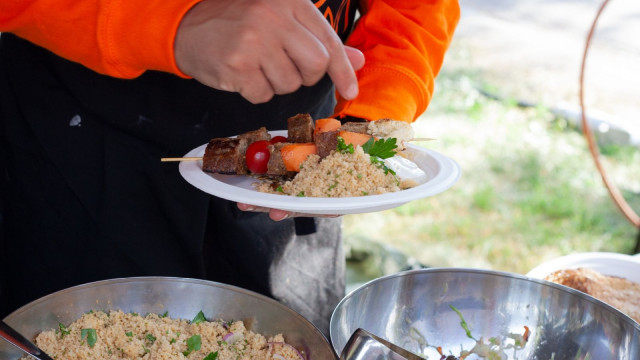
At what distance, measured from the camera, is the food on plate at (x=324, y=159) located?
1.38 meters

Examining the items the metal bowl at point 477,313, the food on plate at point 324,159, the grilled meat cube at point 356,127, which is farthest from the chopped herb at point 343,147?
the metal bowl at point 477,313

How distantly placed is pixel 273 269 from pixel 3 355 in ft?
3.22

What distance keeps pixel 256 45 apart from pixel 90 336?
585 mm

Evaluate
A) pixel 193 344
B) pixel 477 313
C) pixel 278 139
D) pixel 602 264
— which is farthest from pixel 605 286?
pixel 193 344

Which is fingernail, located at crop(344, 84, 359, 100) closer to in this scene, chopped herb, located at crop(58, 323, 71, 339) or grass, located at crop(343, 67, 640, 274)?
chopped herb, located at crop(58, 323, 71, 339)

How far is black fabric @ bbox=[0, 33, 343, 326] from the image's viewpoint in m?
1.62

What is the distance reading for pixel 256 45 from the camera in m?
1.12

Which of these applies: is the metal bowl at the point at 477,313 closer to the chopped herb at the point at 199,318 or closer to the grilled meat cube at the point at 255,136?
the chopped herb at the point at 199,318

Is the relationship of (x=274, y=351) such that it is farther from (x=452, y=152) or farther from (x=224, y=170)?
(x=452, y=152)

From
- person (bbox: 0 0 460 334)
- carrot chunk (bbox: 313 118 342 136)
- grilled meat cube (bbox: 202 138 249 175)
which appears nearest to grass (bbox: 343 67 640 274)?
person (bbox: 0 0 460 334)

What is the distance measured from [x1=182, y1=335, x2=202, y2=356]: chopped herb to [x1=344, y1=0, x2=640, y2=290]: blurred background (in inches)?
88.7

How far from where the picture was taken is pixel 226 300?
47.0 inches

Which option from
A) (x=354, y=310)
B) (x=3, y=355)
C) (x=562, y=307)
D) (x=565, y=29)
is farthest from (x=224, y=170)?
(x=565, y=29)

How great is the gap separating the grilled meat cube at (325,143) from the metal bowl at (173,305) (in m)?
0.44
